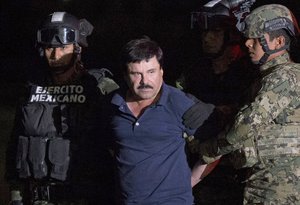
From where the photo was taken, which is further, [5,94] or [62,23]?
[5,94]

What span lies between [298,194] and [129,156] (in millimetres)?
920

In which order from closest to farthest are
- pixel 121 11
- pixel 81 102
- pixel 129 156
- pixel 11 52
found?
pixel 129 156 → pixel 81 102 → pixel 121 11 → pixel 11 52

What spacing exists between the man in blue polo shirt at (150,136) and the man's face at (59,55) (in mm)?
566

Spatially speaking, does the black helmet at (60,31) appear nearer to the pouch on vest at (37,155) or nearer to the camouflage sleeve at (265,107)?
the pouch on vest at (37,155)

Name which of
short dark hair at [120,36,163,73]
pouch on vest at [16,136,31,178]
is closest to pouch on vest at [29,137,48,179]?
pouch on vest at [16,136,31,178]

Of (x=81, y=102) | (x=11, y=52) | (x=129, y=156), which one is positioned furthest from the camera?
(x=11, y=52)

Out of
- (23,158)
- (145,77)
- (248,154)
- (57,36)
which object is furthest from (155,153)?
(57,36)

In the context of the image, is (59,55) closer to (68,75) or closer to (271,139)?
(68,75)

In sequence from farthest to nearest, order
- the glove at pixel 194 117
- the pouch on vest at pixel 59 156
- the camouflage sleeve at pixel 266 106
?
1. the pouch on vest at pixel 59 156
2. the glove at pixel 194 117
3. the camouflage sleeve at pixel 266 106

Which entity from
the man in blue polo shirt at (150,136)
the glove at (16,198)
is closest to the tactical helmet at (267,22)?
the man in blue polo shirt at (150,136)

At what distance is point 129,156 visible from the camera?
2.72 metres

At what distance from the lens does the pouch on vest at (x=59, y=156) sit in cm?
314

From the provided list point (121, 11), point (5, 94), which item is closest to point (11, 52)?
point (5, 94)

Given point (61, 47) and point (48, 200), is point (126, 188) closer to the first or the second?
point (48, 200)
